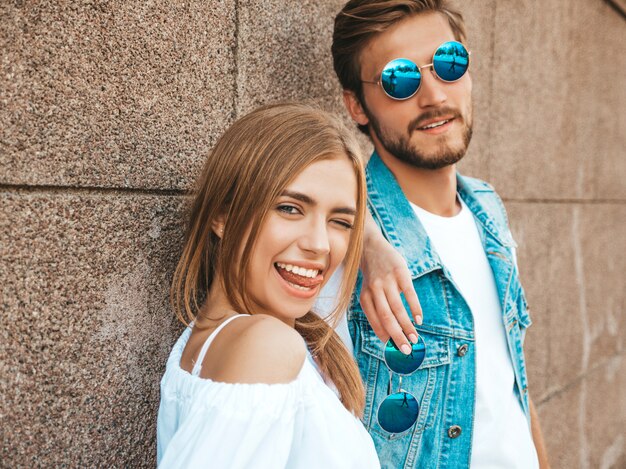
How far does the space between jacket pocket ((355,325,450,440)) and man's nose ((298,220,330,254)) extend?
596 mm

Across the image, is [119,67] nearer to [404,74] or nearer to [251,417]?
[404,74]

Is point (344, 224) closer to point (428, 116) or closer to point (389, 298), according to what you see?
point (389, 298)

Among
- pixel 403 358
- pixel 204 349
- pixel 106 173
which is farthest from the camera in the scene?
pixel 403 358

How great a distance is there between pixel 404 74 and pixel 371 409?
1096 mm

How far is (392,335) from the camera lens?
5.65ft

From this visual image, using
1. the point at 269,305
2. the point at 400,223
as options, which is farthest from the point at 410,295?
the point at 400,223

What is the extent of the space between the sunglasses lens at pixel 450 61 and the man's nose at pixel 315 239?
912 millimetres

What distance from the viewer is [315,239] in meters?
1.56

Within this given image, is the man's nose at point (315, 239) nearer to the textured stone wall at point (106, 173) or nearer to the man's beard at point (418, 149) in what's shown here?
the textured stone wall at point (106, 173)

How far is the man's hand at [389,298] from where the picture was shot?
173 centimetres

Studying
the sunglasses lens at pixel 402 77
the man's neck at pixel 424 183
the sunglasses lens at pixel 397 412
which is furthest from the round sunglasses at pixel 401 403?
the sunglasses lens at pixel 402 77

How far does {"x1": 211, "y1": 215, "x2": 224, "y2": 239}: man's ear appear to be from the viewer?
1.67 m

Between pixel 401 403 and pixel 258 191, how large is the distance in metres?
0.87

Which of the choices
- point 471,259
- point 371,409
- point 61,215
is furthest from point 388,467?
point 61,215
